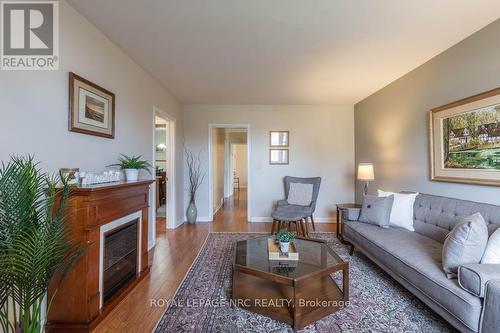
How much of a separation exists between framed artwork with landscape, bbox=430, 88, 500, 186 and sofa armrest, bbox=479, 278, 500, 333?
115 centimetres

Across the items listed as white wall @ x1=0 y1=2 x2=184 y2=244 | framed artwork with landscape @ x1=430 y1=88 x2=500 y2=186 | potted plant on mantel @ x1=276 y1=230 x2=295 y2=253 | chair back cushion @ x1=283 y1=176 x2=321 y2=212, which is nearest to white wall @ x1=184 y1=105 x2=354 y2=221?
chair back cushion @ x1=283 y1=176 x2=321 y2=212

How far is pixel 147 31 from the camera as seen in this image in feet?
7.10

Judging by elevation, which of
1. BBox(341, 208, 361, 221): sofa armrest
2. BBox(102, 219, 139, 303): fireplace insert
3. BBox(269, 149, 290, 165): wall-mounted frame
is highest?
BBox(269, 149, 290, 165): wall-mounted frame

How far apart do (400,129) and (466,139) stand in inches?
40.0

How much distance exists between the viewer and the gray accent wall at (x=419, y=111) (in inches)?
83.1

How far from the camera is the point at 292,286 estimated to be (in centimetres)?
167

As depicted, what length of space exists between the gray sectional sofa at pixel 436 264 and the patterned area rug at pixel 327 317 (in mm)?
205

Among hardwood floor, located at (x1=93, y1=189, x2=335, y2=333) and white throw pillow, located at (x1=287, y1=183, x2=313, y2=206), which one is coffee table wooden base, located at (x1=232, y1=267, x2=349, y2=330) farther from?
white throw pillow, located at (x1=287, y1=183, x2=313, y2=206)

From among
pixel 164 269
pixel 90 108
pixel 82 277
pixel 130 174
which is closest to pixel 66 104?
pixel 90 108

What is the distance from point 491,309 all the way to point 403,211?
1492 millimetres

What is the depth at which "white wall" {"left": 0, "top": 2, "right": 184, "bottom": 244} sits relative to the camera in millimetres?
1470

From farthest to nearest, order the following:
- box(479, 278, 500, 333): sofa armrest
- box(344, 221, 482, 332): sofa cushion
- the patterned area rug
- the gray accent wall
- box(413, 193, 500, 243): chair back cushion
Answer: the gray accent wall
box(413, 193, 500, 243): chair back cushion
the patterned area rug
box(344, 221, 482, 332): sofa cushion
box(479, 278, 500, 333): sofa armrest

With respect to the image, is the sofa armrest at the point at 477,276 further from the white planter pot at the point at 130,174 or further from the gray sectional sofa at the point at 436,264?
the white planter pot at the point at 130,174

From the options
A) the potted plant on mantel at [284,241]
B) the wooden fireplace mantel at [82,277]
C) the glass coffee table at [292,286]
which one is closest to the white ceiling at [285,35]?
the wooden fireplace mantel at [82,277]
